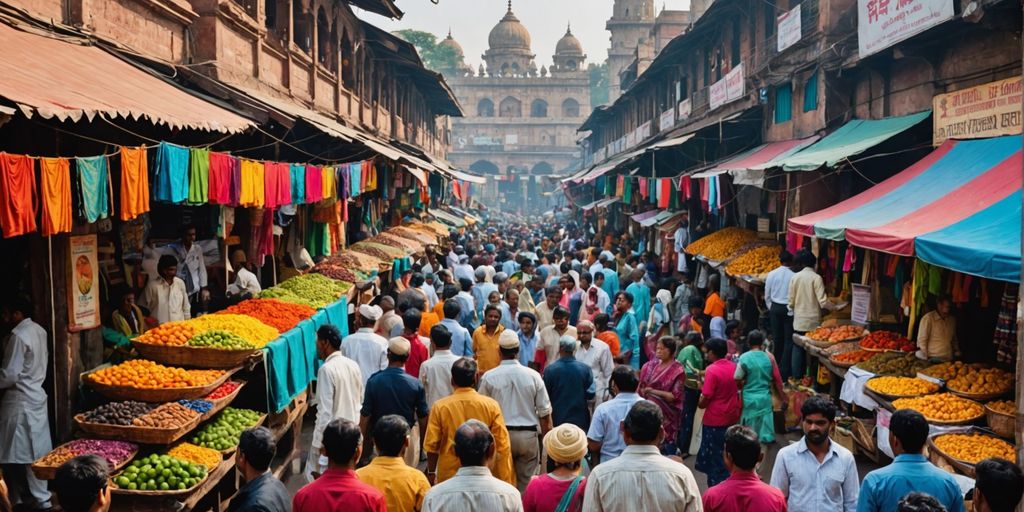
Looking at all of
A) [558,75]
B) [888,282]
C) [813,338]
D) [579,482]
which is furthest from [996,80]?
[558,75]

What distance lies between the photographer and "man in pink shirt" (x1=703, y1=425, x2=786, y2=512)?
4.33 meters

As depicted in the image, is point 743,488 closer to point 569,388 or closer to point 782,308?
point 569,388

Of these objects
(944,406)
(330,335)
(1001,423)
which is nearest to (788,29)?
(944,406)

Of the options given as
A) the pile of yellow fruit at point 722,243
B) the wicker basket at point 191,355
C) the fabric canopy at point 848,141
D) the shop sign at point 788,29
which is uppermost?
the shop sign at point 788,29

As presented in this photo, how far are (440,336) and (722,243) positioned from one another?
34.0 feet

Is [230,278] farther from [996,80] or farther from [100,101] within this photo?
[996,80]

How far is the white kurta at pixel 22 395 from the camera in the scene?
684 cm

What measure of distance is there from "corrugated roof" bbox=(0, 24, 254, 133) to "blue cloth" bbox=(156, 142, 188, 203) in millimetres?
229

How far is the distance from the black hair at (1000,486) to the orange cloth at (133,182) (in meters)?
6.12

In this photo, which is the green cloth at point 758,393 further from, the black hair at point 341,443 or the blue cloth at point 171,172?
the blue cloth at point 171,172

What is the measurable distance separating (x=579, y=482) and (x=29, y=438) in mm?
4825

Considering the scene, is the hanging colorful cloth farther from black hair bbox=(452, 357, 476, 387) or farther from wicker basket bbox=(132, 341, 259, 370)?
black hair bbox=(452, 357, 476, 387)

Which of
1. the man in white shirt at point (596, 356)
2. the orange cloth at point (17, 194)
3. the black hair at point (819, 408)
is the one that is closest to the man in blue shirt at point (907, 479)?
the black hair at point (819, 408)

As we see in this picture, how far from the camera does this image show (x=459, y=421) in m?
5.88
